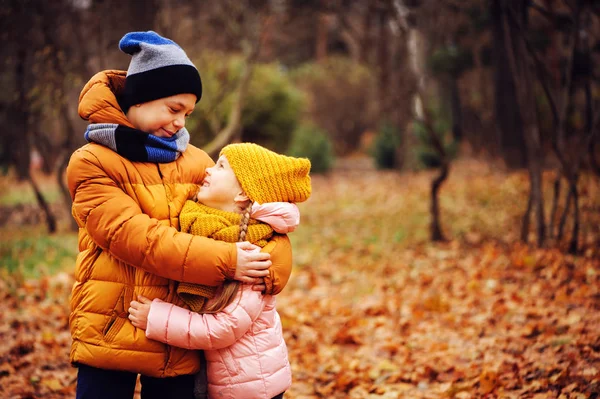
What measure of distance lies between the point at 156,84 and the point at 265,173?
58cm

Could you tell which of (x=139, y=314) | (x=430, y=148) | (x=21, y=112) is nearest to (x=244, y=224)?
(x=139, y=314)

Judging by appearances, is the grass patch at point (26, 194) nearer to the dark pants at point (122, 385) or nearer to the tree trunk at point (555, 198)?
the tree trunk at point (555, 198)

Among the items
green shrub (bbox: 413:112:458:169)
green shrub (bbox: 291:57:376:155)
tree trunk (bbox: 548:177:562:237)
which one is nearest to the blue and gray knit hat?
tree trunk (bbox: 548:177:562:237)

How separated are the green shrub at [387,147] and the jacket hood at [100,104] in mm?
17298

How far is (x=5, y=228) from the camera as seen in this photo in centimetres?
1038

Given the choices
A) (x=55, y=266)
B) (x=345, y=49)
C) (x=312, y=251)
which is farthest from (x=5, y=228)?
(x=345, y=49)

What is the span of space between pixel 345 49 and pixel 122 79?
38491 mm

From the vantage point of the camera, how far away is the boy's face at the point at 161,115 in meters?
2.51

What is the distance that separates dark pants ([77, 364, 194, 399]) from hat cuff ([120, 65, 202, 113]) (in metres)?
1.10

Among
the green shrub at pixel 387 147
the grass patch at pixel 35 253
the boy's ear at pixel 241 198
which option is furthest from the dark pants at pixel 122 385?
the green shrub at pixel 387 147

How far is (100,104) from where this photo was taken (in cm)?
241

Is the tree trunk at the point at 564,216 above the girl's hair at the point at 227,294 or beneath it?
beneath

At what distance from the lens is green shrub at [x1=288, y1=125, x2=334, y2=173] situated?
19828 mm

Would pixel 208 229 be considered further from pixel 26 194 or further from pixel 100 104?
pixel 26 194
